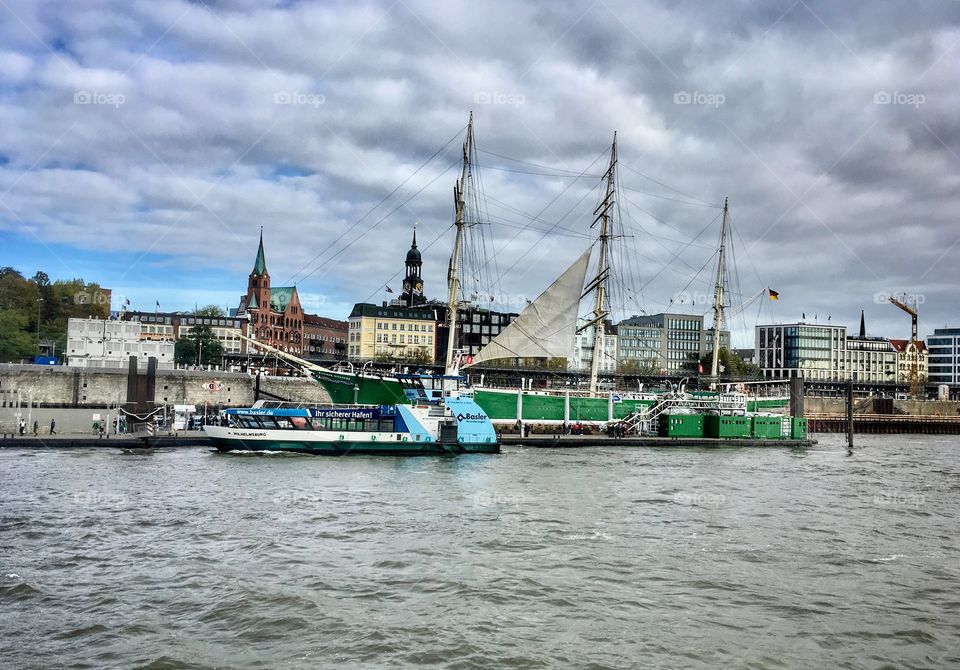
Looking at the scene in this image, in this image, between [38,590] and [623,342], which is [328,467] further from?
[623,342]

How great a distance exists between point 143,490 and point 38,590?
15403 millimetres

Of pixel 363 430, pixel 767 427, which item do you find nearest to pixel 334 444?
pixel 363 430

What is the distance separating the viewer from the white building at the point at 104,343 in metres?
92.8

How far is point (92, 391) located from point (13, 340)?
31869mm

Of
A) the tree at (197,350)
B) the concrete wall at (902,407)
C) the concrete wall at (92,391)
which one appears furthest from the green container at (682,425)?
the tree at (197,350)

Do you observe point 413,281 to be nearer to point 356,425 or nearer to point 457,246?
point 457,246

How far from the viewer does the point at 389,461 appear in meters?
51.0

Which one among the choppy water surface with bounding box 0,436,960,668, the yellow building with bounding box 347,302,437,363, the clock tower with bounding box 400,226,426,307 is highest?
the clock tower with bounding box 400,226,426,307

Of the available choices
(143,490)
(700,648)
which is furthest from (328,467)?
(700,648)

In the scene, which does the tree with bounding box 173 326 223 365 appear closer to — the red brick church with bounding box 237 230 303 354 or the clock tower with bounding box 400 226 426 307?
the red brick church with bounding box 237 230 303 354

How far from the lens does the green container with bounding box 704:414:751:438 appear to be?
259 ft

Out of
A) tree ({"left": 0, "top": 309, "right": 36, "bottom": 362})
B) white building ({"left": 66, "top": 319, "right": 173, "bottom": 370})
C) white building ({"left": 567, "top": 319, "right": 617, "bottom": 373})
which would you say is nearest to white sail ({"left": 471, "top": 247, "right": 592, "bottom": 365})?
white building ({"left": 66, "top": 319, "right": 173, "bottom": 370})

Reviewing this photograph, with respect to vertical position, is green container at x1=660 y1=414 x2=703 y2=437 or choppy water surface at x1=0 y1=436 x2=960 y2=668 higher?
green container at x1=660 y1=414 x2=703 y2=437

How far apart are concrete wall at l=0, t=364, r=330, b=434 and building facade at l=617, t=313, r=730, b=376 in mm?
101396
